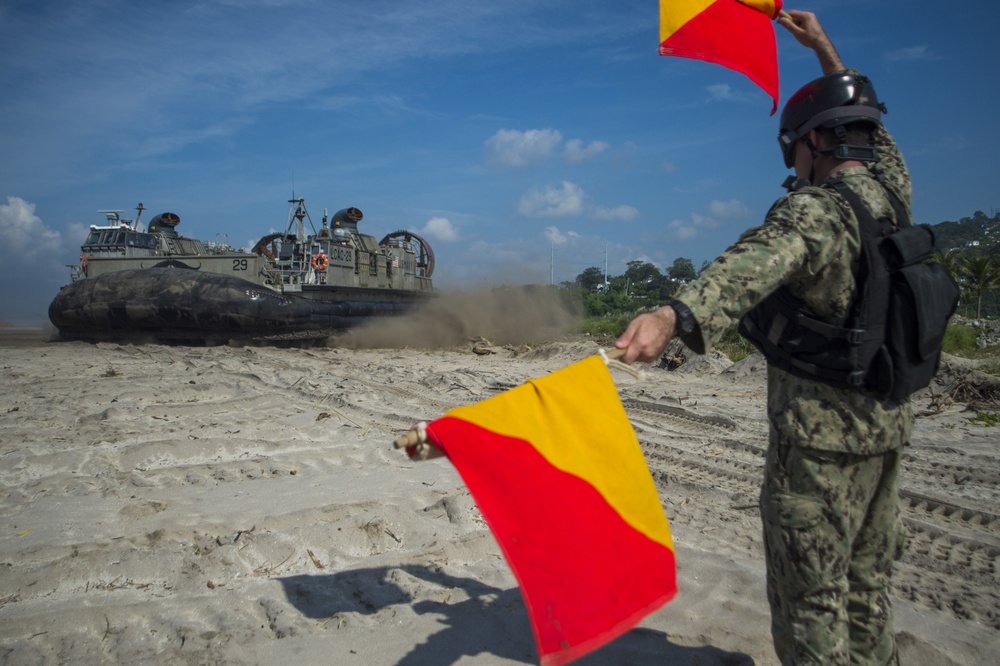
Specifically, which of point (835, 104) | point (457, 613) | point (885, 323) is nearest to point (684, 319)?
point (885, 323)

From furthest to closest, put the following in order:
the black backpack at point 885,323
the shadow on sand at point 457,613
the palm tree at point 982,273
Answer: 1. the palm tree at point 982,273
2. the shadow on sand at point 457,613
3. the black backpack at point 885,323

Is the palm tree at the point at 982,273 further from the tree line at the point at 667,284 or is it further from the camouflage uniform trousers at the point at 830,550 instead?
the camouflage uniform trousers at the point at 830,550

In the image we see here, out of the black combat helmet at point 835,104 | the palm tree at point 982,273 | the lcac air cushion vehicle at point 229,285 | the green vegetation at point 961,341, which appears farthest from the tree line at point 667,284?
the black combat helmet at point 835,104

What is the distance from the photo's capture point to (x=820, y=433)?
5.72 feet

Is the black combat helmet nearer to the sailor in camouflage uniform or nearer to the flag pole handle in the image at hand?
the sailor in camouflage uniform

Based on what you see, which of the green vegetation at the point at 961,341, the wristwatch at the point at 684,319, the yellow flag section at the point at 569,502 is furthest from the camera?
the green vegetation at the point at 961,341

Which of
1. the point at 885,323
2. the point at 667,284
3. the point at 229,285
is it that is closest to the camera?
the point at 885,323

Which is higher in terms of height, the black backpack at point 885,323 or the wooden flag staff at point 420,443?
the black backpack at point 885,323

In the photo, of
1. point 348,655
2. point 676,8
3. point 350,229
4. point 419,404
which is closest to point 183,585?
point 348,655

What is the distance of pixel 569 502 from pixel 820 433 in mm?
703

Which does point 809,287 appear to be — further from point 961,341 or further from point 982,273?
point 982,273

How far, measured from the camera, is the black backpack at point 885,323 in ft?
5.57

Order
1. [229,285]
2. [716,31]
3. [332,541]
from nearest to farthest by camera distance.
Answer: [716,31] → [332,541] → [229,285]

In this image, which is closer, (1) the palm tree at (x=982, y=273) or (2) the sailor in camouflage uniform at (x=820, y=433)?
(2) the sailor in camouflage uniform at (x=820, y=433)
